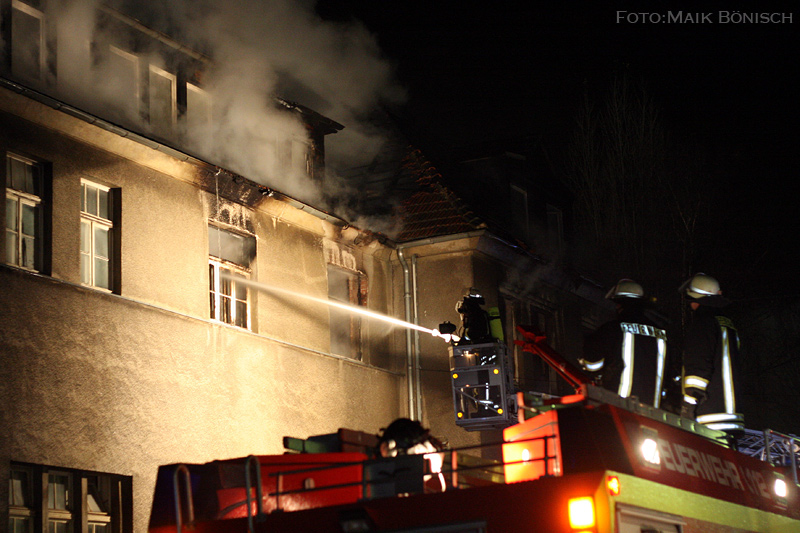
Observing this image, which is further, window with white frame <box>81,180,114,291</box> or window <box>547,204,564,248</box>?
window <box>547,204,564,248</box>

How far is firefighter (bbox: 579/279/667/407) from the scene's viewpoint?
9.09 m

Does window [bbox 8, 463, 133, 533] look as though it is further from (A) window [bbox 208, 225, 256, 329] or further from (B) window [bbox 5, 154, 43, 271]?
(A) window [bbox 208, 225, 256, 329]

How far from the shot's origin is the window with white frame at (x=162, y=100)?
14.0m

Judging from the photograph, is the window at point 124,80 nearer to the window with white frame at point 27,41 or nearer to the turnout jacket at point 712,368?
the window with white frame at point 27,41

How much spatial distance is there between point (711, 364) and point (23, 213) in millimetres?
7722

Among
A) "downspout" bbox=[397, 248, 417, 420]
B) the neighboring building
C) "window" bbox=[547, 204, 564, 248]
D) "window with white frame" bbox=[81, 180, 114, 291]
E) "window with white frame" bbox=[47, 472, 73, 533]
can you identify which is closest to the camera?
"window with white frame" bbox=[47, 472, 73, 533]

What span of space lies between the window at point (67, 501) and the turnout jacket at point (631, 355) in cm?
589

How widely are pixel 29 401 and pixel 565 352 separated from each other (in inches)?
493

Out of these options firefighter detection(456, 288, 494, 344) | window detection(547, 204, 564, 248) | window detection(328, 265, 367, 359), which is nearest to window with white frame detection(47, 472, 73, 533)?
firefighter detection(456, 288, 494, 344)

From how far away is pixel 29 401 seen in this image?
35.2 ft

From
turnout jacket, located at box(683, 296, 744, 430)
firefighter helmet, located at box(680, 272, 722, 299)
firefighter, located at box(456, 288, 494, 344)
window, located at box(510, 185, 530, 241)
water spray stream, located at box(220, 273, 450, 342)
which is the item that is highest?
window, located at box(510, 185, 530, 241)

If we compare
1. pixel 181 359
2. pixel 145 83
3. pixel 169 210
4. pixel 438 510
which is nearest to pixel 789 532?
pixel 438 510

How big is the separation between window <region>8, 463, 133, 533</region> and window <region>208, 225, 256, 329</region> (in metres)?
3.13

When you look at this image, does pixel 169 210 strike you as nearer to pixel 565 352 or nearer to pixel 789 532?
pixel 789 532
